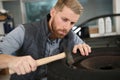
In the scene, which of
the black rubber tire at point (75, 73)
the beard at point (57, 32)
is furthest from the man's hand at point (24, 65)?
the beard at point (57, 32)

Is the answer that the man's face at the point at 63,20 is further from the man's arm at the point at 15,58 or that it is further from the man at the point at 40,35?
the man's arm at the point at 15,58

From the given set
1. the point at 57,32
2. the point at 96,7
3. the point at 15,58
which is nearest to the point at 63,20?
the point at 57,32

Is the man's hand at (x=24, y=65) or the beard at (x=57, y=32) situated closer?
the man's hand at (x=24, y=65)

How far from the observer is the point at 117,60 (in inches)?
44.6

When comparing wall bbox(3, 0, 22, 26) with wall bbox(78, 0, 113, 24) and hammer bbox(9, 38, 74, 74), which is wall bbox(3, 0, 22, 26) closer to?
wall bbox(78, 0, 113, 24)

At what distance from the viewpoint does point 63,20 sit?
118 centimetres

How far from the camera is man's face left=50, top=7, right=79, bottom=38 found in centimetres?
116

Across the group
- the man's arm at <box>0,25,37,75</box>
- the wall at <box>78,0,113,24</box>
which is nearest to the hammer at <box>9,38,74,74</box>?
the man's arm at <box>0,25,37,75</box>

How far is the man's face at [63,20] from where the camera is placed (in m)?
1.16

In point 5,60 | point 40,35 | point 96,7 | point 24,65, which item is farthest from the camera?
point 96,7

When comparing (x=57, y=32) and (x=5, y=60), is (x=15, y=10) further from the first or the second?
(x=5, y=60)

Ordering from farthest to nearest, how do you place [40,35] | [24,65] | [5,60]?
[40,35] → [5,60] → [24,65]

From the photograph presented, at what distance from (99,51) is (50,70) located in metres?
0.41

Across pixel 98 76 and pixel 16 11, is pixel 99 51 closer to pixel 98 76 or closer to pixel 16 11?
pixel 98 76
